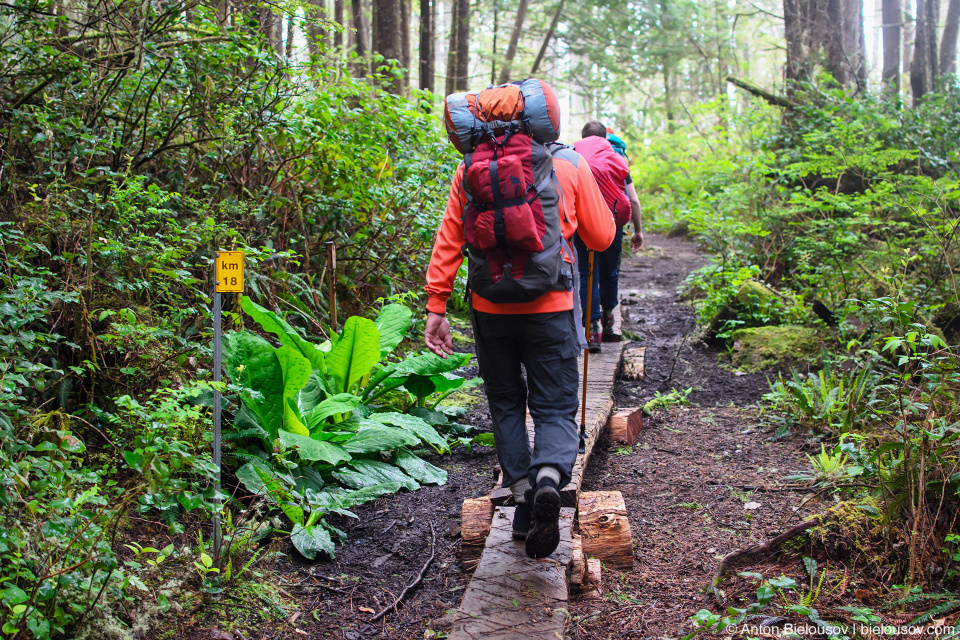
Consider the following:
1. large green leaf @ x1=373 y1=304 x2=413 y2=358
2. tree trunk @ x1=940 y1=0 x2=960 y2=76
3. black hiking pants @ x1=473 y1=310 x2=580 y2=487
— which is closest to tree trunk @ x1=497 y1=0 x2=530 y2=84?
tree trunk @ x1=940 y1=0 x2=960 y2=76

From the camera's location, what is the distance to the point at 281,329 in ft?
13.9

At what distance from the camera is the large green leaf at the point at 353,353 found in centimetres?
452


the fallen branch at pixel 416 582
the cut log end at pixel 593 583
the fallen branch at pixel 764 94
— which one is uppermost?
the fallen branch at pixel 764 94

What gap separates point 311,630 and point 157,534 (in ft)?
3.29

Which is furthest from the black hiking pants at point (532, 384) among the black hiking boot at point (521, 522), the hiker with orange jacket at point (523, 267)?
the black hiking boot at point (521, 522)

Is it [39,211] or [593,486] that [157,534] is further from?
[593,486]

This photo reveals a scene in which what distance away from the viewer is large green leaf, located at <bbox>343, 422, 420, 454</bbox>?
4.21 m

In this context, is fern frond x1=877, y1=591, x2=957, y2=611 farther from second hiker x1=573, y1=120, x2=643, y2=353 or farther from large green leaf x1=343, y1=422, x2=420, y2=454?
second hiker x1=573, y1=120, x2=643, y2=353

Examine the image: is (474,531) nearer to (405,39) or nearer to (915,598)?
(915,598)

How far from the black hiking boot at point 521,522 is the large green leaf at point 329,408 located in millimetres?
1389

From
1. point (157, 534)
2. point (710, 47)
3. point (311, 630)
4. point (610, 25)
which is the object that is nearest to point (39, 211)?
point (157, 534)

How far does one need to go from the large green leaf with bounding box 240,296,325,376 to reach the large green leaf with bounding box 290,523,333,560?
1.23 m


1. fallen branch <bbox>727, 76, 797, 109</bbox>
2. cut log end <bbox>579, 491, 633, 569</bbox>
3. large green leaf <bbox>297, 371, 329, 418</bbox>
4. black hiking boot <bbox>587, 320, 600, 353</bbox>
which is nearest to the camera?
cut log end <bbox>579, 491, 633, 569</bbox>

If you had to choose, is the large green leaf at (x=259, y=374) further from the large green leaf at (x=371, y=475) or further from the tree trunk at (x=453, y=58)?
the tree trunk at (x=453, y=58)
